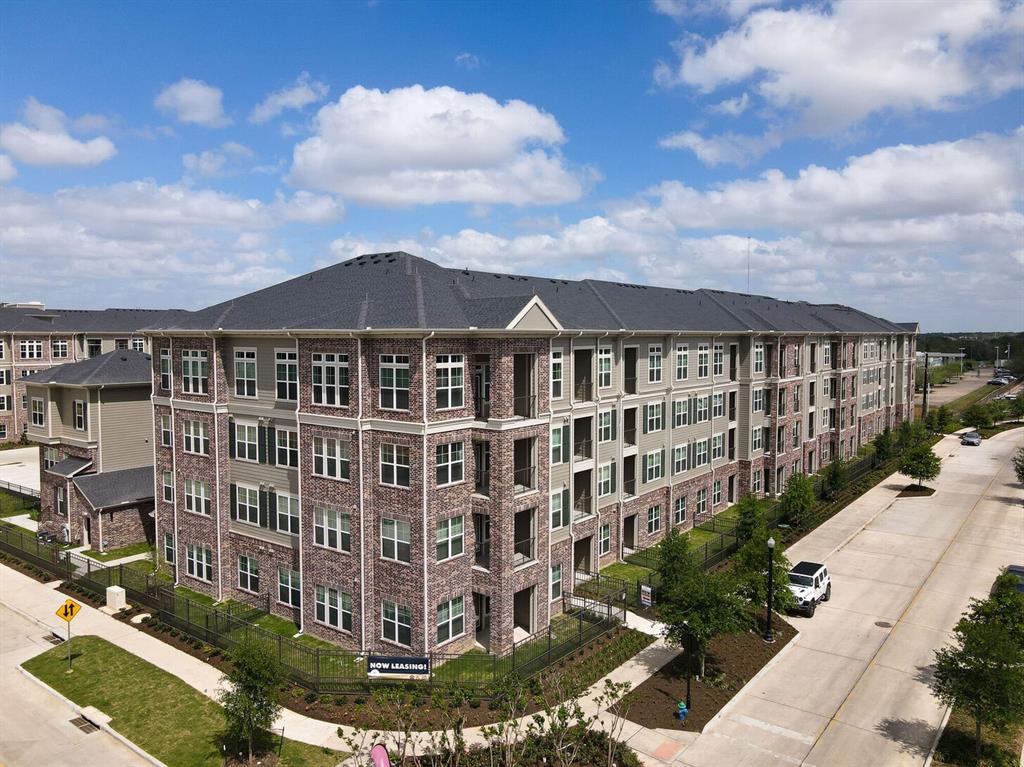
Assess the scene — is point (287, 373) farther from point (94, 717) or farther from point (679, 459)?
point (679, 459)

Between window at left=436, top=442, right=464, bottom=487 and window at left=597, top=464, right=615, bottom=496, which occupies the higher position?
window at left=436, top=442, right=464, bottom=487

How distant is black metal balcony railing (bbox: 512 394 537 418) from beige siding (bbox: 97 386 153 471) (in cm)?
2523

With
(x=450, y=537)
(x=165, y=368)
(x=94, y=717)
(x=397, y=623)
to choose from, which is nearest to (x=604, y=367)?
(x=450, y=537)

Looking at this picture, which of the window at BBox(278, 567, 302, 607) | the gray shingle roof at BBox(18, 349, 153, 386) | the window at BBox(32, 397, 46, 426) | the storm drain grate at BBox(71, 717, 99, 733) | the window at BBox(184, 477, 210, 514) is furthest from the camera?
the window at BBox(32, 397, 46, 426)

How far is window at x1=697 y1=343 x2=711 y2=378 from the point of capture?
40594 mm

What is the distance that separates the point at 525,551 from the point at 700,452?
18.7 metres

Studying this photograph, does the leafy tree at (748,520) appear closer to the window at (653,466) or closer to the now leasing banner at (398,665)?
the window at (653,466)

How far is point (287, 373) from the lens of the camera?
88.1 feet

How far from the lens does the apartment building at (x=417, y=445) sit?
927 inches

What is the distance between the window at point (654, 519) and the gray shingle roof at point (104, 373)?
2944 cm

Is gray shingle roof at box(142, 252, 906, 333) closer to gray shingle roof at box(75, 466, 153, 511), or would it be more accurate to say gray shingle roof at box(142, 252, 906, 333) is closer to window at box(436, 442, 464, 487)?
window at box(436, 442, 464, 487)

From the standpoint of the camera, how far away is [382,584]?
2397 cm

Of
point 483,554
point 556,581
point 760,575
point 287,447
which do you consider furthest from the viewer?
point 556,581

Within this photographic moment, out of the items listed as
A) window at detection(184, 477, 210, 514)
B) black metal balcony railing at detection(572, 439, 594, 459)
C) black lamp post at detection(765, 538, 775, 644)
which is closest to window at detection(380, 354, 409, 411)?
black metal balcony railing at detection(572, 439, 594, 459)
